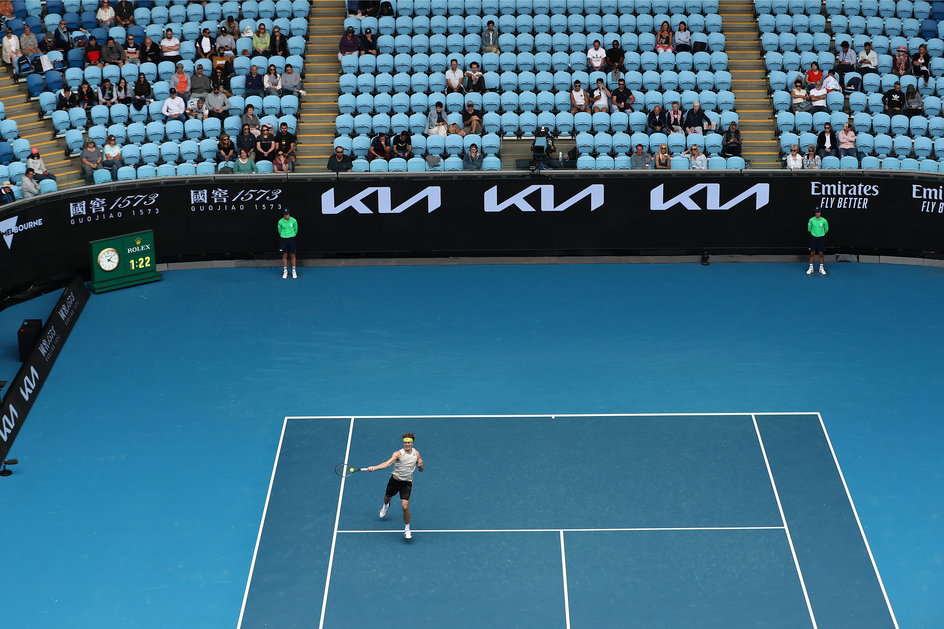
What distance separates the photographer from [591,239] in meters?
32.1

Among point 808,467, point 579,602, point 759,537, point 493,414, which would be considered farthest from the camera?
point 493,414

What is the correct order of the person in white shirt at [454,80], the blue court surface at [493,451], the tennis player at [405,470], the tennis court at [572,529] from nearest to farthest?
the tennis court at [572,529]
the blue court surface at [493,451]
the tennis player at [405,470]
the person in white shirt at [454,80]

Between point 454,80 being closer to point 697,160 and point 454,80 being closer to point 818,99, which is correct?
point 697,160

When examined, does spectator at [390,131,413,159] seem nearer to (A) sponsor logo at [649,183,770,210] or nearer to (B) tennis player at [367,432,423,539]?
(A) sponsor logo at [649,183,770,210]

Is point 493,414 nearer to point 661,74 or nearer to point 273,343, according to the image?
point 273,343

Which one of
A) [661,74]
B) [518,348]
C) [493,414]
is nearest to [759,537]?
[493,414]

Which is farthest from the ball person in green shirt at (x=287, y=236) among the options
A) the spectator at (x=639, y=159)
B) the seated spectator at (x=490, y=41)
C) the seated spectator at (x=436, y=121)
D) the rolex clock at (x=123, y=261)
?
the spectator at (x=639, y=159)

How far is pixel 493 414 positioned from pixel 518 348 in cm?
306

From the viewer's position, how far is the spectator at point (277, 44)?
35.3 metres

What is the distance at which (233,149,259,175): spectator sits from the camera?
31.8 metres

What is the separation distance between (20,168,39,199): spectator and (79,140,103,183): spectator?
4.97 feet

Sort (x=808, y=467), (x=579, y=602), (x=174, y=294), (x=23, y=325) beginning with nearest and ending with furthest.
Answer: (x=579, y=602)
(x=808, y=467)
(x=23, y=325)
(x=174, y=294)

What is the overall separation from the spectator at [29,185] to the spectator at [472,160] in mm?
9592

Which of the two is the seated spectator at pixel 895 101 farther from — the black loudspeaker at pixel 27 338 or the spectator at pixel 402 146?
the black loudspeaker at pixel 27 338
